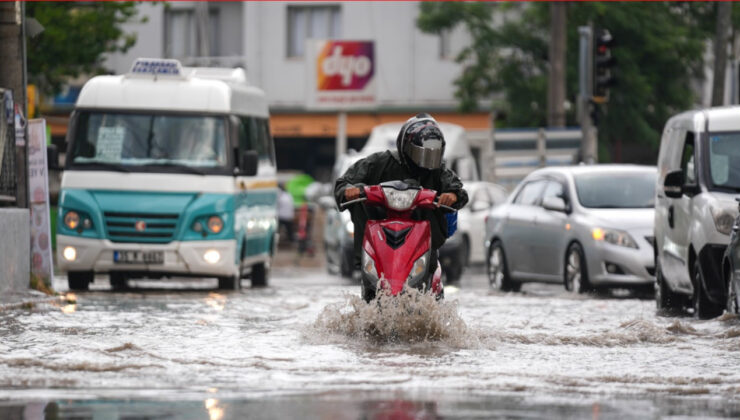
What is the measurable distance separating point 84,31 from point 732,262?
1961 cm

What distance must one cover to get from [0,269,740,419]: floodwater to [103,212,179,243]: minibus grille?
3.60 m

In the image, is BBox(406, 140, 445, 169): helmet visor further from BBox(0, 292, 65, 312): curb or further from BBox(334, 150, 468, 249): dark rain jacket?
BBox(0, 292, 65, 312): curb

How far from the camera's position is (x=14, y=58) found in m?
17.5

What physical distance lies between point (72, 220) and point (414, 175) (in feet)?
27.3

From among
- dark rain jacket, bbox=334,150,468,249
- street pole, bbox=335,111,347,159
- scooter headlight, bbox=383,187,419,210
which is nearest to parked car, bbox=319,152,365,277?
dark rain jacket, bbox=334,150,468,249

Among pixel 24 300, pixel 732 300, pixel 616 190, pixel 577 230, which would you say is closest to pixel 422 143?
pixel 732 300

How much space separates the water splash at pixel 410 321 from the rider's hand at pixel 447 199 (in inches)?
25.0

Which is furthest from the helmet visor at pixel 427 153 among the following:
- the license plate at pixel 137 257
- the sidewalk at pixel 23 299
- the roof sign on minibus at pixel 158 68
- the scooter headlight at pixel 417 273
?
the roof sign on minibus at pixel 158 68

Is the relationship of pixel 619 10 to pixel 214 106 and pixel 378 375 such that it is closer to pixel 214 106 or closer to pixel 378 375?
pixel 214 106

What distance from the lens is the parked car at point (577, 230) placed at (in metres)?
19.2

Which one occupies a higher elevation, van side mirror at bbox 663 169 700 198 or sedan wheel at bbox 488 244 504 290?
van side mirror at bbox 663 169 700 198

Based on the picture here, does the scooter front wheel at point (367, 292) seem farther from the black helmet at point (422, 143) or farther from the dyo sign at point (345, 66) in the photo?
the dyo sign at point (345, 66)

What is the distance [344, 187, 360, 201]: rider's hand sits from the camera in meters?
11.7

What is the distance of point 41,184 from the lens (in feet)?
59.4
